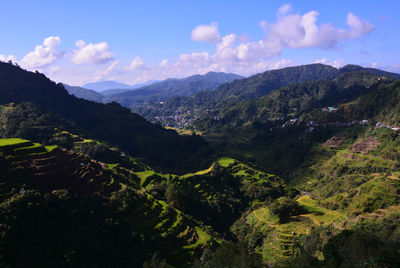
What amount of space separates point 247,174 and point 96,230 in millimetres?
65097

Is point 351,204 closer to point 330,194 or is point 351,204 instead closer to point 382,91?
point 330,194

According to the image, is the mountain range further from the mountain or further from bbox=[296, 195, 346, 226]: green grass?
the mountain

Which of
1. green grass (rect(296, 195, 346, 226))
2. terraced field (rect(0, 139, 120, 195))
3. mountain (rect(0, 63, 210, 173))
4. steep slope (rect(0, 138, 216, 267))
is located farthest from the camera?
mountain (rect(0, 63, 210, 173))

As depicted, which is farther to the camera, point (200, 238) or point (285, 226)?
point (285, 226)

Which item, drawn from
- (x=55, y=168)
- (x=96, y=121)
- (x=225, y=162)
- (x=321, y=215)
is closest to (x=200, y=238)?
(x=55, y=168)

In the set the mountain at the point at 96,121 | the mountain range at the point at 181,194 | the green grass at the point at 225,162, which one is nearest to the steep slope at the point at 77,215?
the mountain range at the point at 181,194

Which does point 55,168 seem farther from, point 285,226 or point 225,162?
point 225,162

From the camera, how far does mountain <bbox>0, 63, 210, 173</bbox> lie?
112 metres

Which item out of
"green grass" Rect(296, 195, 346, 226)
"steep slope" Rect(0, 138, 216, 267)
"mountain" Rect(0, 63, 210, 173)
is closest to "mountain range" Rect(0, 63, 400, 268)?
"steep slope" Rect(0, 138, 216, 267)

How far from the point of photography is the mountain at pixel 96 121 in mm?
112188

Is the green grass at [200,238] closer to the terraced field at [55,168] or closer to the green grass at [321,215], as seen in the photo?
the terraced field at [55,168]

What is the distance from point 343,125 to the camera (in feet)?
471

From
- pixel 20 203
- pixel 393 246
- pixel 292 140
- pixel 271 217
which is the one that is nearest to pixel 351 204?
pixel 271 217

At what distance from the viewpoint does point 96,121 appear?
5349 inches
